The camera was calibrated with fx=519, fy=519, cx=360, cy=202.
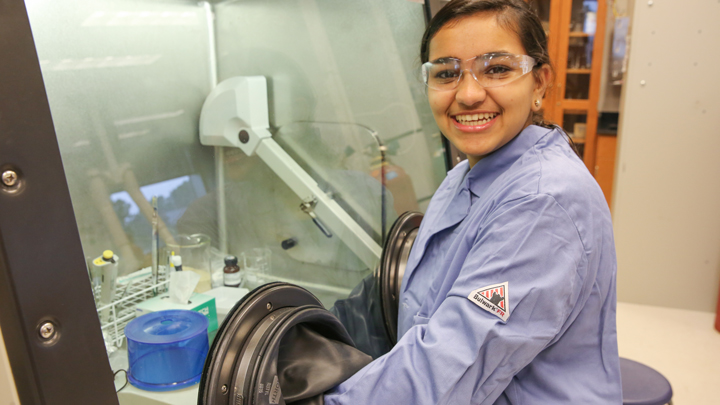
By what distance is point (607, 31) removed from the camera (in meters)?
4.17

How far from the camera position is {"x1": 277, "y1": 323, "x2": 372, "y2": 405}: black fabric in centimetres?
99

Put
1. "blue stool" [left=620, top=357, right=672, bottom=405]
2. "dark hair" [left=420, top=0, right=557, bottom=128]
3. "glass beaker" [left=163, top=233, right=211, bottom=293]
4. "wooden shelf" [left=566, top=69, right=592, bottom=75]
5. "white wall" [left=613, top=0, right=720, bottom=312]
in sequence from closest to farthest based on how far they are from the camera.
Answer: "dark hair" [left=420, top=0, right=557, bottom=128] → "glass beaker" [left=163, top=233, right=211, bottom=293] → "blue stool" [left=620, top=357, right=672, bottom=405] → "white wall" [left=613, top=0, right=720, bottom=312] → "wooden shelf" [left=566, top=69, right=592, bottom=75]

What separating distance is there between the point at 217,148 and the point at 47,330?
89 centimetres

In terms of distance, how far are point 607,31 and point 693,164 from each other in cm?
173

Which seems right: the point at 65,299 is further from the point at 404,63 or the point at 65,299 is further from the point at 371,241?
the point at 404,63

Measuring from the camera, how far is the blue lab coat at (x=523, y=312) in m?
0.87

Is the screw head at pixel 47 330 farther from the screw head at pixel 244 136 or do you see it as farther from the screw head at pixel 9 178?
the screw head at pixel 244 136

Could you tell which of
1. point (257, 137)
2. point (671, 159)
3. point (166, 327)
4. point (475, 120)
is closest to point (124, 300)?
point (166, 327)

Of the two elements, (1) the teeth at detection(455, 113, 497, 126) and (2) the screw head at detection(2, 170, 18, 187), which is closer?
(2) the screw head at detection(2, 170, 18, 187)

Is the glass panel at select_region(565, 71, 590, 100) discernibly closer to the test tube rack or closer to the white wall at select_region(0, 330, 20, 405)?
the test tube rack

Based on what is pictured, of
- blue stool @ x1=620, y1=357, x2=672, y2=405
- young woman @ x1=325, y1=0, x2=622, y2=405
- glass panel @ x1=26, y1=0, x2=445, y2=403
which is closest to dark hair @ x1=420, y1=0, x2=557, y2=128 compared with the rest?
young woman @ x1=325, y1=0, x2=622, y2=405

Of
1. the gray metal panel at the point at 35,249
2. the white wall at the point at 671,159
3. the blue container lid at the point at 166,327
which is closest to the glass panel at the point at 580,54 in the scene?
the white wall at the point at 671,159

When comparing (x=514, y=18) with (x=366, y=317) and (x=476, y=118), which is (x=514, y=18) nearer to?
(x=476, y=118)

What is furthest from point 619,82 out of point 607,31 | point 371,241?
point 371,241
